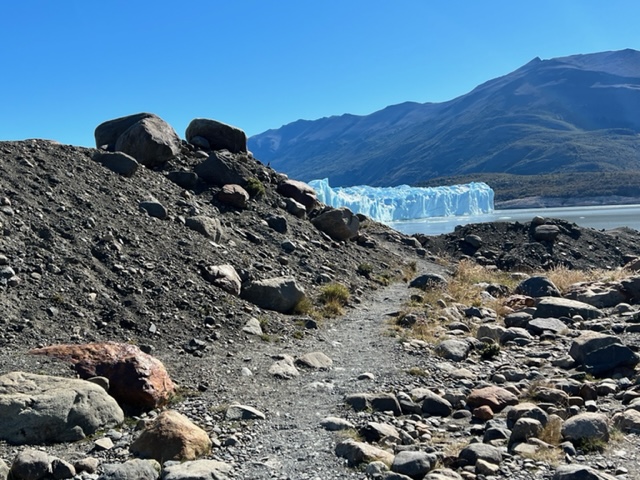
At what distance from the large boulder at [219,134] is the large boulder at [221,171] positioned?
1.95m

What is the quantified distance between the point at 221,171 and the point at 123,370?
1269 centimetres

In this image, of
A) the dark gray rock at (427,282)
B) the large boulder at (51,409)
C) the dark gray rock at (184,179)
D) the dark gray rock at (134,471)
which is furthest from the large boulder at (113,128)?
the dark gray rock at (134,471)

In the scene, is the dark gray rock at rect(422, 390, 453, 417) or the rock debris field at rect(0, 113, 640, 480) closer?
the rock debris field at rect(0, 113, 640, 480)

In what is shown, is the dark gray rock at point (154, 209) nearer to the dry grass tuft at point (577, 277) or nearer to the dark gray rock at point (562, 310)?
the dark gray rock at point (562, 310)

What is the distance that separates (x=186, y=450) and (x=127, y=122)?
16.6 metres

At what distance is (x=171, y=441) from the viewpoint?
6027 millimetres

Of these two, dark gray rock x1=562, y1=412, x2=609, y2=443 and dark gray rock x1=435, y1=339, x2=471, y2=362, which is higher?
dark gray rock x1=562, y1=412, x2=609, y2=443

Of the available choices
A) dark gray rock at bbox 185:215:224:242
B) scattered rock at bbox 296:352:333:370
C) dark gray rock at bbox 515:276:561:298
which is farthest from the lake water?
scattered rock at bbox 296:352:333:370

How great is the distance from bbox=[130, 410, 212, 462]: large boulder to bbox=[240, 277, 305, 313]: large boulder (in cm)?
634

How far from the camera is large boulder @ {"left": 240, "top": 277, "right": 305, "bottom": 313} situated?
12.7 m

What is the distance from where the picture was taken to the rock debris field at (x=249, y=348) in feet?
19.7

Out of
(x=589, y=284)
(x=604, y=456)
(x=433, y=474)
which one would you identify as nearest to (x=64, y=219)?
(x=433, y=474)

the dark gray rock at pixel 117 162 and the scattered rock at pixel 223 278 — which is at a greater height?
the dark gray rock at pixel 117 162

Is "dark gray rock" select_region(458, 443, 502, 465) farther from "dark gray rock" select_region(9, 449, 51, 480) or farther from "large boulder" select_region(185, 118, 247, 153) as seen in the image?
"large boulder" select_region(185, 118, 247, 153)
